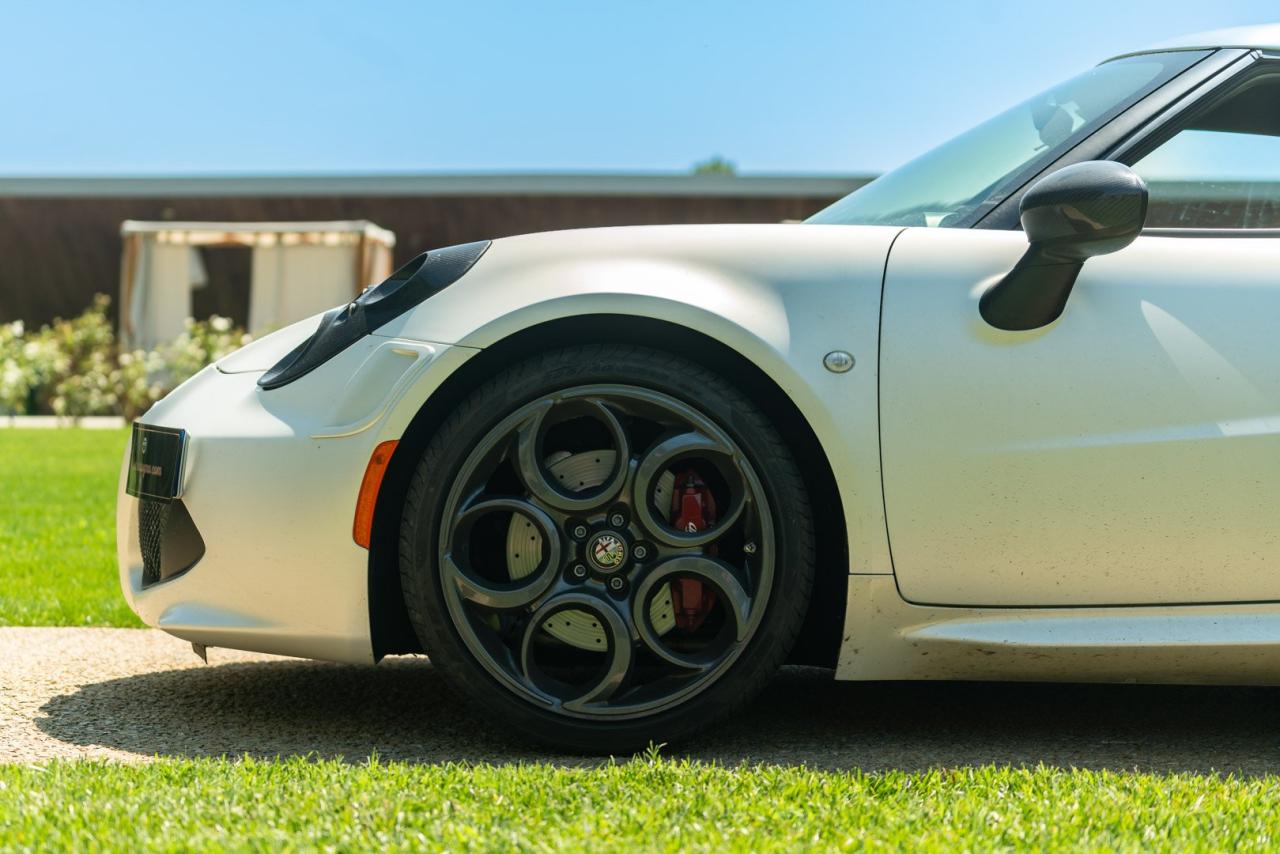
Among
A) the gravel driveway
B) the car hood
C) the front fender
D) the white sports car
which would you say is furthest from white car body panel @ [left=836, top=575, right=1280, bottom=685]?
the car hood

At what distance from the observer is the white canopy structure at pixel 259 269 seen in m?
16.9

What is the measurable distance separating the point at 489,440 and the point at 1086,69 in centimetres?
172

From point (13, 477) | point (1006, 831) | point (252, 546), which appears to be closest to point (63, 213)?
point (13, 477)

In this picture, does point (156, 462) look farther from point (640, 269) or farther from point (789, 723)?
point (789, 723)

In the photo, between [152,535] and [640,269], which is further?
[152,535]

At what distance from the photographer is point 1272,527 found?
2578 mm

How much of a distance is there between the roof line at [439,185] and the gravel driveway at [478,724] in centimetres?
1575

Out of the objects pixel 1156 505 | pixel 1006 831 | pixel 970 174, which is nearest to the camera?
pixel 1006 831

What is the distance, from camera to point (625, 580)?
262 cm

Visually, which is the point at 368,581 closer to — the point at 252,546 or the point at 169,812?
the point at 252,546

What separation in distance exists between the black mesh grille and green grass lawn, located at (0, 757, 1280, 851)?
0.57 metres

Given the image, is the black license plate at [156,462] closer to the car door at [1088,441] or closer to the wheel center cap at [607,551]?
the wheel center cap at [607,551]

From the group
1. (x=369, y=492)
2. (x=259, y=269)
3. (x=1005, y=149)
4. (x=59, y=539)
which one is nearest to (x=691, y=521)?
(x=369, y=492)

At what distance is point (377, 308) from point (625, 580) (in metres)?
0.78
